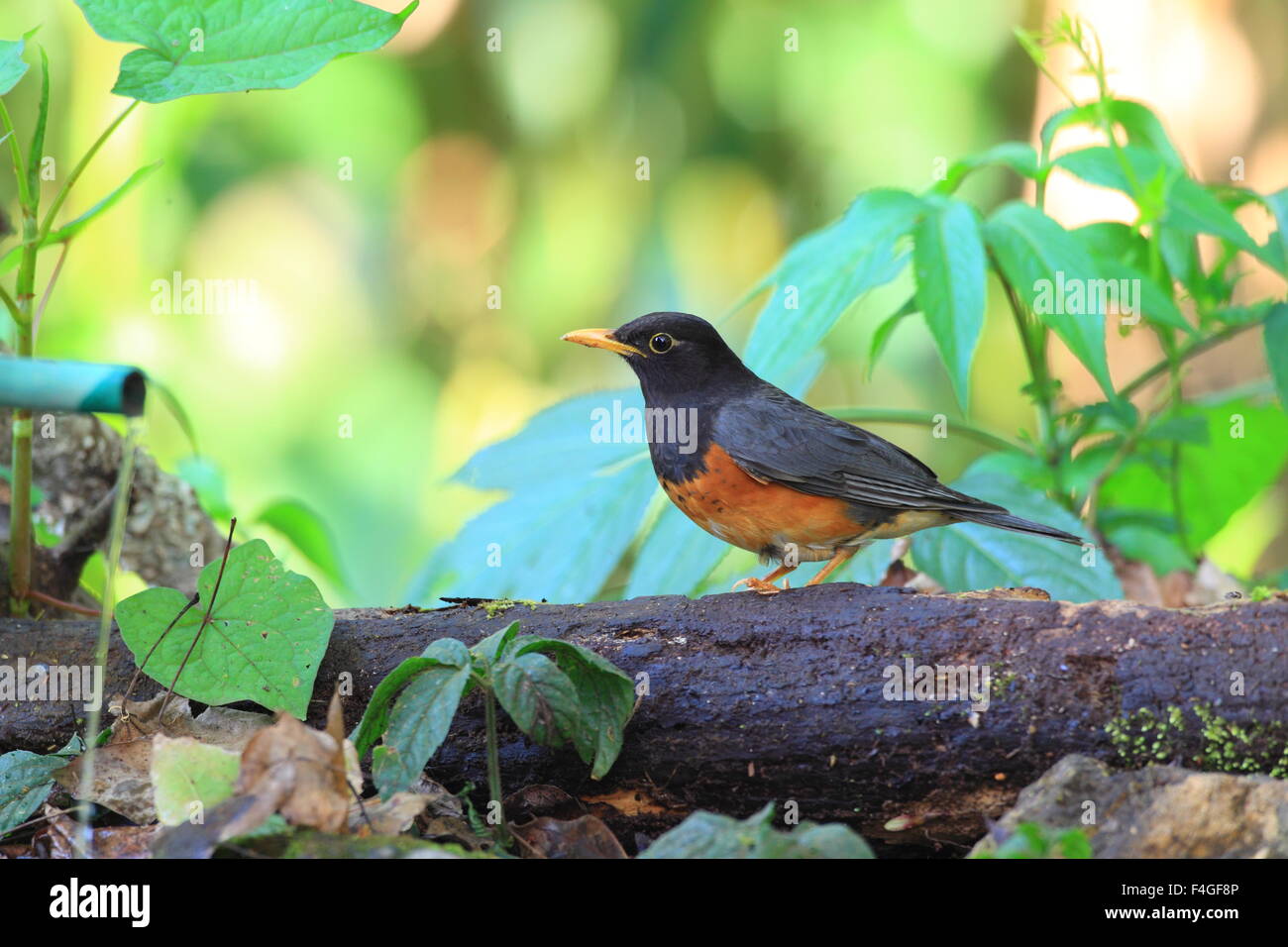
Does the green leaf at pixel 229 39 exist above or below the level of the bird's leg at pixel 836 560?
above

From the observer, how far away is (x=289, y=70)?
284cm

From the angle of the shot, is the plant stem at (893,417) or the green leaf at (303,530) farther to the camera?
the green leaf at (303,530)

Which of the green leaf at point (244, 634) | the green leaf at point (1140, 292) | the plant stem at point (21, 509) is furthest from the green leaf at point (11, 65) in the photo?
the green leaf at point (1140, 292)

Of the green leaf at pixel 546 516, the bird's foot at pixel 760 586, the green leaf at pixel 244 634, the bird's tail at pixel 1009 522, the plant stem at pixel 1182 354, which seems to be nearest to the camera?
the green leaf at pixel 244 634

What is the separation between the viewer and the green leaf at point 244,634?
2.56 metres

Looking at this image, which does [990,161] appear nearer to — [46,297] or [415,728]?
[415,728]

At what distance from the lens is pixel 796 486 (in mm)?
3580

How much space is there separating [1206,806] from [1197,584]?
2.73m

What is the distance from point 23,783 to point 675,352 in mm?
2426

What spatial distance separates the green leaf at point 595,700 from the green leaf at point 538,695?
0.12ft

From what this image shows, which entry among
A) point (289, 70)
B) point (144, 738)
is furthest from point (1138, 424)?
point (144, 738)

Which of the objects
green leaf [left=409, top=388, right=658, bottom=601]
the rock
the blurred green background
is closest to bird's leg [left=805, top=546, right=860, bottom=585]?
green leaf [left=409, top=388, right=658, bottom=601]

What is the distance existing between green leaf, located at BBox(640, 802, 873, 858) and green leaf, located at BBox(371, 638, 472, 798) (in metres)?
0.49

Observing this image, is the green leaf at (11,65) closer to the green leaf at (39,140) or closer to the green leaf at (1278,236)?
the green leaf at (39,140)
